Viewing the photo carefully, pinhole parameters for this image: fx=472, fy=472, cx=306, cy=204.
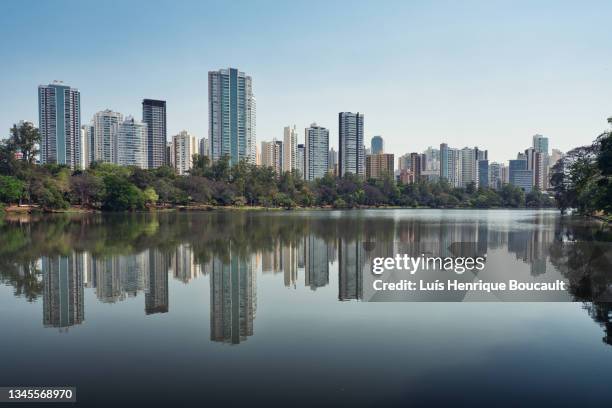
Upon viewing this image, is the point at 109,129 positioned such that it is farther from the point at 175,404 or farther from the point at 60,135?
the point at 175,404

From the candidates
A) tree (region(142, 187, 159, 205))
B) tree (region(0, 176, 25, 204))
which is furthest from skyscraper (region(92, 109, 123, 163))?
tree (region(0, 176, 25, 204))

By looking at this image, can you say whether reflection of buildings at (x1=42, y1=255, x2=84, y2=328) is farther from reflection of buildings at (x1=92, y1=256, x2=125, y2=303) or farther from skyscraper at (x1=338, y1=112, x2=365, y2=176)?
skyscraper at (x1=338, y1=112, x2=365, y2=176)

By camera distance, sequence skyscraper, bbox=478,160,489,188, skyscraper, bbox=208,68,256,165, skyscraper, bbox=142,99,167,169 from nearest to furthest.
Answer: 1. skyscraper, bbox=208,68,256,165
2. skyscraper, bbox=142,99,167,169
3. skyscraper, bbox=478,160,489,188

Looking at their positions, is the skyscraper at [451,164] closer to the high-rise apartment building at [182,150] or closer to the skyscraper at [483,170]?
the skyscraper at [483,170]

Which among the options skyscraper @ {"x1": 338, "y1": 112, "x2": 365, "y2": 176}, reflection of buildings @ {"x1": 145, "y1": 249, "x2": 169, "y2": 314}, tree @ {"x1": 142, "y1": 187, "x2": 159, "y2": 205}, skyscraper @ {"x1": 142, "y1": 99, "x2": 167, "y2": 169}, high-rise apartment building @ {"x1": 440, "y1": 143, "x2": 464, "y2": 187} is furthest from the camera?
high-rise apartment building @ {"x1": 440, "y1": 143, "x2": 464, "y2": 187}

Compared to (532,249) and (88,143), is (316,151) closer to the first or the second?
(88,143)

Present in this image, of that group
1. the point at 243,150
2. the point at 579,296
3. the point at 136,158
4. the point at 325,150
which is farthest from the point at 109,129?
the point at 579,296

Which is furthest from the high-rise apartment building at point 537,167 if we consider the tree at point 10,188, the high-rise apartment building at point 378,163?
the tree at point 10,188
